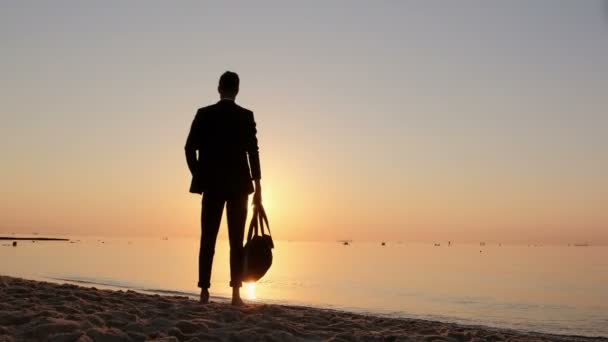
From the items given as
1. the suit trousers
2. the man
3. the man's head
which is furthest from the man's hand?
the man's head

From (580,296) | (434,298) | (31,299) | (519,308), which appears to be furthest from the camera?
(580,296)

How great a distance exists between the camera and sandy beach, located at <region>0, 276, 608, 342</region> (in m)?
5.34

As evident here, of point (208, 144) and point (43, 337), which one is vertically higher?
point (208, 144)

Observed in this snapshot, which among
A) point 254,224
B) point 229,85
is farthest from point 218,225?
point 229,85

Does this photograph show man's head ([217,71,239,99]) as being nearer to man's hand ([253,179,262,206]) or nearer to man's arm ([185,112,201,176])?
man's arm ([185,112,201,176])

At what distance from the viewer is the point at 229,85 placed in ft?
24.8

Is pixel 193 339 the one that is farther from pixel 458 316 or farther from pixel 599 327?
pixel 599 327

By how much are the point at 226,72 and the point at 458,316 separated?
1980 cm

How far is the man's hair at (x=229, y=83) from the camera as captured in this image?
752 centimetres

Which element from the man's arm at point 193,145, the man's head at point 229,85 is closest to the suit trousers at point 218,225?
the man's arm at point 193,145

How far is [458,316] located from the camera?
24406 mm

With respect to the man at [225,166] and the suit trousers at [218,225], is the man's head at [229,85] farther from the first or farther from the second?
the suit trousers at [218,225]

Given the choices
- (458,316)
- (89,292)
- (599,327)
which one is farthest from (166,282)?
(89,292)

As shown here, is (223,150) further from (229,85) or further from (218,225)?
(218,225)
